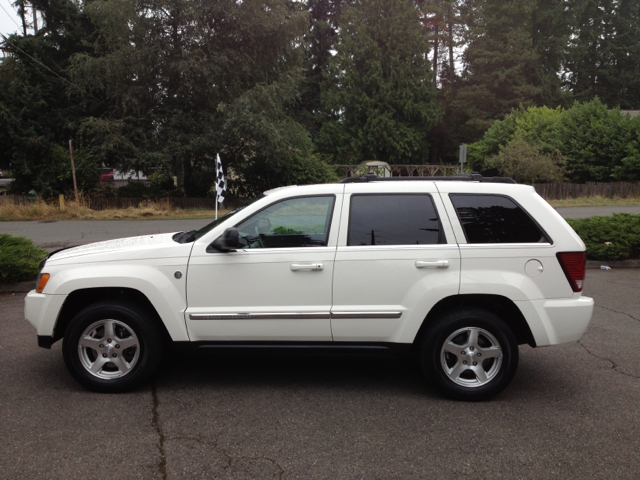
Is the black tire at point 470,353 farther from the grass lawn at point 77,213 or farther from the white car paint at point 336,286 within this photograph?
the grass lawn at point 77,213

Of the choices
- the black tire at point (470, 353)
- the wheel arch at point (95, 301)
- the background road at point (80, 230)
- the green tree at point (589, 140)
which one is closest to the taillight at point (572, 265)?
the black tire at point (470, 353)

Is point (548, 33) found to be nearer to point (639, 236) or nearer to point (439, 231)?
point (639, 236)

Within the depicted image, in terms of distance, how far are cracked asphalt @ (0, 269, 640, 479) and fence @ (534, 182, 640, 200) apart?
99.1ft

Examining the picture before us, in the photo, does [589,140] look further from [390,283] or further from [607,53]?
[390,283]

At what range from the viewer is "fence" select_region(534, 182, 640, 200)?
3312cm

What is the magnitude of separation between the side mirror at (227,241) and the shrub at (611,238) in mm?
8631

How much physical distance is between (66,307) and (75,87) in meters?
27.9

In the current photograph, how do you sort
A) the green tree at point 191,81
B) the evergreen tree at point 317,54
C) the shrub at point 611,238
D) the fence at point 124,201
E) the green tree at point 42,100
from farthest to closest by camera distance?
the evergreen tree at point 317,54 → the green tree at point 42,100 → the fence at point 124,201 → the green tree at point 191,81 → the shrub at point 611,238

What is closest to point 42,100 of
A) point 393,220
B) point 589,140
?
point 393,220

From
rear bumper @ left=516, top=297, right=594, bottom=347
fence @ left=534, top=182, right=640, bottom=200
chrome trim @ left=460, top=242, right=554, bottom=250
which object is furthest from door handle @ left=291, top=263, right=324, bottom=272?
fence @ left=534, top=182, right=640, bottom=200

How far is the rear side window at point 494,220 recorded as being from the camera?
172 inches

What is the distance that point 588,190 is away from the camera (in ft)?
109

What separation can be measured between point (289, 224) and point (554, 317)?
2.29 meters

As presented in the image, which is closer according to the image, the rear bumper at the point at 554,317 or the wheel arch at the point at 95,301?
the rear bumper at the point at 554,317
